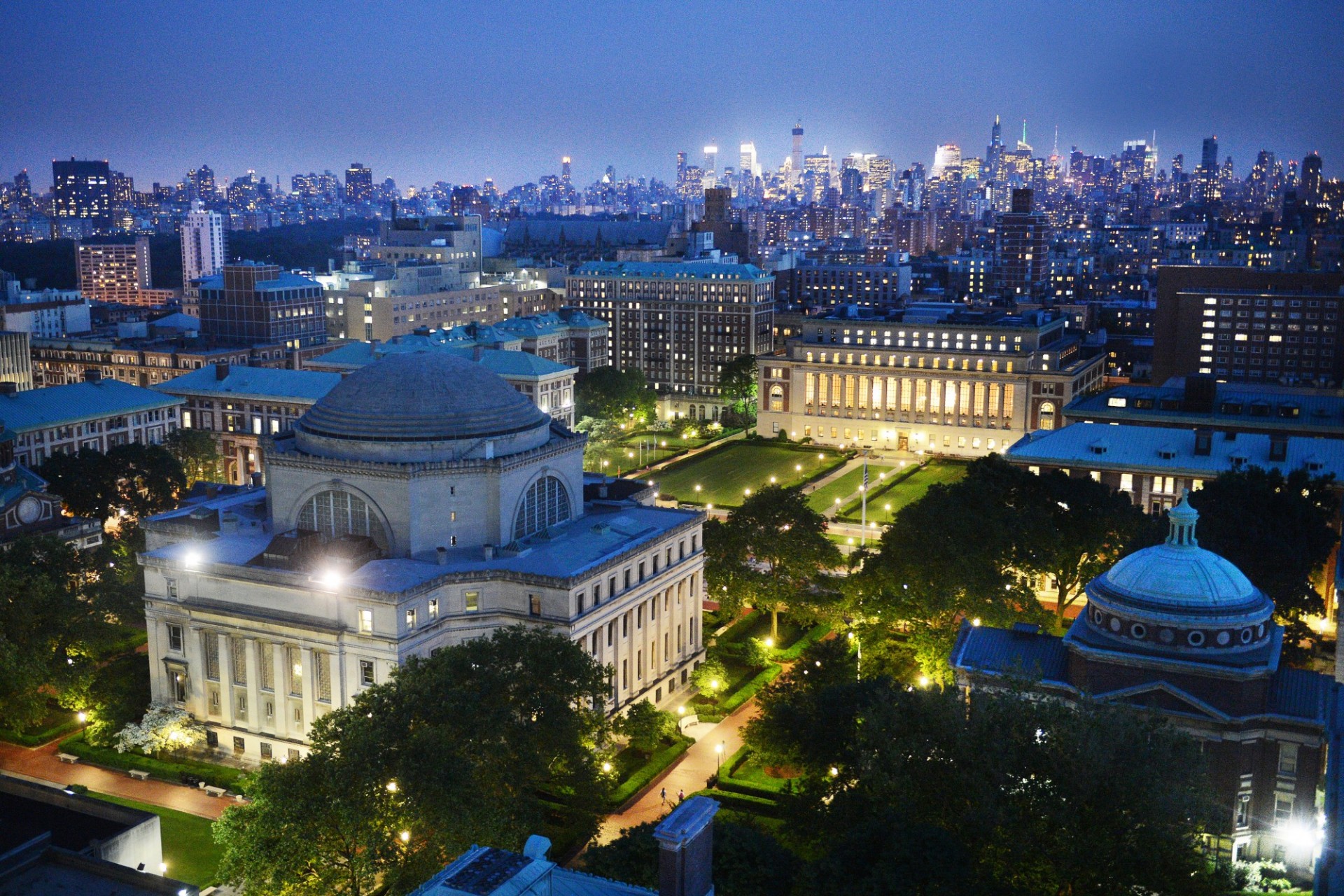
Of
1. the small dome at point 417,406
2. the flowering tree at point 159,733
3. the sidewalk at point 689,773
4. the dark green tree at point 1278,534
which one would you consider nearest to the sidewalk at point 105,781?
the flowering tree at point 159,733

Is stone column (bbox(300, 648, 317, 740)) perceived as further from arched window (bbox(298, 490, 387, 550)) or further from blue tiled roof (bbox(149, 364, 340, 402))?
blue tiled roof (bbox(149, 364, 340, 402))

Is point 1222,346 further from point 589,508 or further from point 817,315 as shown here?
point 589,508

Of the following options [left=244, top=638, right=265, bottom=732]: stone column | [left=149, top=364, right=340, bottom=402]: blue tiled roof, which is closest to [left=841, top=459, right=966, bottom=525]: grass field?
[left=149, top=364, right=340, bottom=402]: blue tiled roof

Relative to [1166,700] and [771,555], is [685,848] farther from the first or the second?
[771,555]

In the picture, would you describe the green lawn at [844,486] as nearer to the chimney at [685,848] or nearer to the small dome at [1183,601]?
the small dome at [1183,601]

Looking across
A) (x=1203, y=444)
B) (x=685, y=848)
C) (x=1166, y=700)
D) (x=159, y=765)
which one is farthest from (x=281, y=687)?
(x=1203, y=444)
